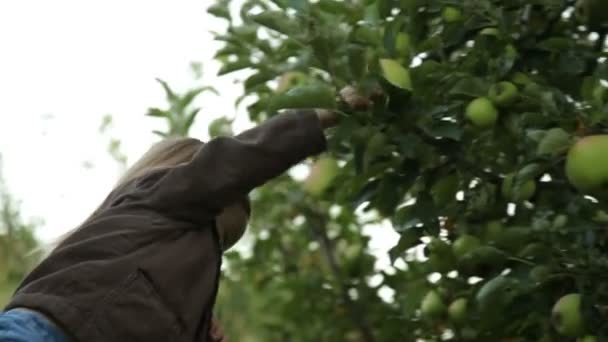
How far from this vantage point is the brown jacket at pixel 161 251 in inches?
70.5

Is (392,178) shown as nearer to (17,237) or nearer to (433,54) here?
(433,54)

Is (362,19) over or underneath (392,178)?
over

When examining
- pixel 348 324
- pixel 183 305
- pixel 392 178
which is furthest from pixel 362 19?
pixel 348 324

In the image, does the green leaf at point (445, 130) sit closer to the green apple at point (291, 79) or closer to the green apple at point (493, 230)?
the green apple at point (493, 230)

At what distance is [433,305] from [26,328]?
0.80 metres

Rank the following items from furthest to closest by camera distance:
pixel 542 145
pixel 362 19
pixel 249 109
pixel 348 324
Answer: pixel 348 324 → pixel 249 109 → pixel 362 19 → pixel 542 145

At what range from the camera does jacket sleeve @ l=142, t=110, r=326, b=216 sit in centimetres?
189

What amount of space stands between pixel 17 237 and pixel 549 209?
2290 mm

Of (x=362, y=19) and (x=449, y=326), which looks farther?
(x=449, y=326)

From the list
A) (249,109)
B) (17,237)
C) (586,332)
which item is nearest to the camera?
(586,332)

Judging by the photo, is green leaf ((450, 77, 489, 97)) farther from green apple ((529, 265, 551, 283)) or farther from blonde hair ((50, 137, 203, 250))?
blonde hair ((50, 137, 203, 250))

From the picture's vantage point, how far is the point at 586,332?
70.7 inches

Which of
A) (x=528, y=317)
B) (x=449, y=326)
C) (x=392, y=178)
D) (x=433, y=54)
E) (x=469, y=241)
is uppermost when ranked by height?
(x=433, y=54)

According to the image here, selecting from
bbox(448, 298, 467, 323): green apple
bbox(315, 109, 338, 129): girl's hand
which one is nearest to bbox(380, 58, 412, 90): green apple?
bbox(315, 109, 338, 129): girl's hand
